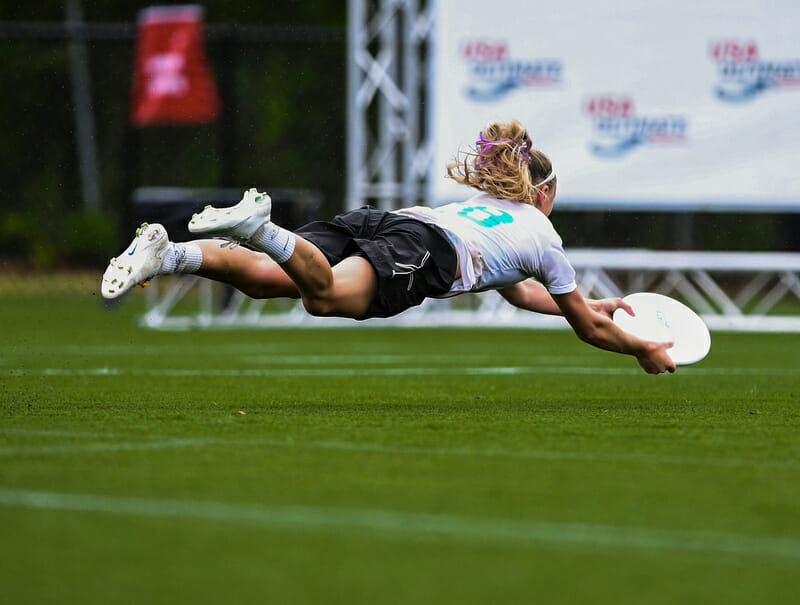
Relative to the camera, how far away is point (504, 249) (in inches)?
202

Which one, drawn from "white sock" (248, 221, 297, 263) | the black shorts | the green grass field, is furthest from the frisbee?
"white sock" (248, 221, 297, 263)

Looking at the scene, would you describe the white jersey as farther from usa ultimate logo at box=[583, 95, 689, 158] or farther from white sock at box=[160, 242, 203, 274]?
usa ultimate logo at box=[583, 95, 689, 158]

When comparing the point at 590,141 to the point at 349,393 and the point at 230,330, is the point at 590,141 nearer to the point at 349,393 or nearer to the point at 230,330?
the point at 230,330

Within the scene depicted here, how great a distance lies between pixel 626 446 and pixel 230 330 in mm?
8282

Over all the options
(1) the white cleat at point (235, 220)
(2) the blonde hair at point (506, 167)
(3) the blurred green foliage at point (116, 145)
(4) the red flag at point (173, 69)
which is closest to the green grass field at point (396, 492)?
(1) the white cleat at point (235, 220)

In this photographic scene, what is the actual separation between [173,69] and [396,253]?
375 inches

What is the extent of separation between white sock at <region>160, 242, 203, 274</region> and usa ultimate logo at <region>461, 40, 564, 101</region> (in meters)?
7.75

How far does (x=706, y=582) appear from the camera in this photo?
94.3 inches

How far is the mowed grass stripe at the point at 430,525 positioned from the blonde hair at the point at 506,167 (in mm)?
2516

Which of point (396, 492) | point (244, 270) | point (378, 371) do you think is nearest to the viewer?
point (396, 492)

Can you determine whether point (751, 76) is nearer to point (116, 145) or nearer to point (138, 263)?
point (138, 263)

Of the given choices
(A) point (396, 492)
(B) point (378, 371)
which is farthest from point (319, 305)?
(B) point (378, 371)

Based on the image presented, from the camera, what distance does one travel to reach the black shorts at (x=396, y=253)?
498 cm

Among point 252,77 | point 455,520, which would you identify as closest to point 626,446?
point 455,520
